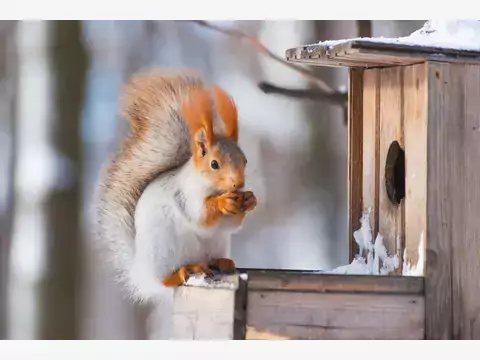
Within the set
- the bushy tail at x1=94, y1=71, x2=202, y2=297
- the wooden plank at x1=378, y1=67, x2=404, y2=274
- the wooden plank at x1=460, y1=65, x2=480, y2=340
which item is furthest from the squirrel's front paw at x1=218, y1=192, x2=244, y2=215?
the wooden plank at x1=460, y1=65, x2=480, y2=340

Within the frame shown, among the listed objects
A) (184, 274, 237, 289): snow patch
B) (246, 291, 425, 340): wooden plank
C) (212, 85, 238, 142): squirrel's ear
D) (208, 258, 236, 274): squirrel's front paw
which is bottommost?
(246, 291, 425, 340): wooden plank

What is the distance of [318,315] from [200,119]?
57cm

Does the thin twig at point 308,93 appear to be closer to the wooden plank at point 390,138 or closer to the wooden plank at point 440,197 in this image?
the wooden plank at point 390,138

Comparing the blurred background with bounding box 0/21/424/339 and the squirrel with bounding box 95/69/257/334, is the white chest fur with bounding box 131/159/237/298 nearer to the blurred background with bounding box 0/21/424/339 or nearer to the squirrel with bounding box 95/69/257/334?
the squirrel with bounding box 95/69/257/334

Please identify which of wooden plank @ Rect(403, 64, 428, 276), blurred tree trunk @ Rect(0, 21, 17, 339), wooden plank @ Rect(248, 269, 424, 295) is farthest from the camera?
blurred tree trunk @ Rect(0, 21, 17, 339)

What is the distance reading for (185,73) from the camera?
2893 mm

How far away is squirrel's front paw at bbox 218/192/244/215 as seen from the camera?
106 inches

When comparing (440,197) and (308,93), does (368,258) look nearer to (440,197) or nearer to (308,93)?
(440,197)

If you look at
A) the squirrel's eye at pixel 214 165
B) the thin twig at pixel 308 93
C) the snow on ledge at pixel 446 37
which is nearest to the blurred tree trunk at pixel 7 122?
the thin twig at pixel 308 93

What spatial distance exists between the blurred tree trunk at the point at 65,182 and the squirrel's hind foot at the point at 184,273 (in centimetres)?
295

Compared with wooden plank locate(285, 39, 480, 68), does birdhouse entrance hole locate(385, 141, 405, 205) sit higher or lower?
lower

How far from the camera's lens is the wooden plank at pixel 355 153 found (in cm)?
298

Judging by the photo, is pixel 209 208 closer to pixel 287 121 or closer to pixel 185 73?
pixel 185 73

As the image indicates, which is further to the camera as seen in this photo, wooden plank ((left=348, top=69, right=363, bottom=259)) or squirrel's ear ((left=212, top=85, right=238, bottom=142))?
wooden plank ((left=348, top=69, right=363, bottom=259))
